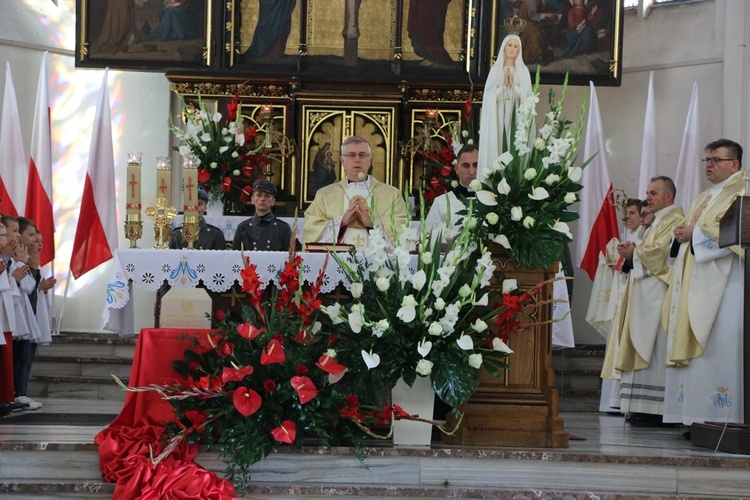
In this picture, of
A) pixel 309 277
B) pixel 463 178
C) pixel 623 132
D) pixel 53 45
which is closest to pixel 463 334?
pixel 309 277

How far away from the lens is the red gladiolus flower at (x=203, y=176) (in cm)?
984

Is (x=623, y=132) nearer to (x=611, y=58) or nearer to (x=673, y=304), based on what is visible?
(x=611, y=58)

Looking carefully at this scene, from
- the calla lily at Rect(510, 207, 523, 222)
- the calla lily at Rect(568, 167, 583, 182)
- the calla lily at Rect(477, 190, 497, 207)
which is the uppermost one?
the calla lily at Rect(568, 167, 583, 182)

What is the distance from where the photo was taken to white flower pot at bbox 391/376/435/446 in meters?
5.99

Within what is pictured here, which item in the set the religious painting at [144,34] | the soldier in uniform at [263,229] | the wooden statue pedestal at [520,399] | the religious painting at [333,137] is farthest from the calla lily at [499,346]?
the religious painting at [144,34]

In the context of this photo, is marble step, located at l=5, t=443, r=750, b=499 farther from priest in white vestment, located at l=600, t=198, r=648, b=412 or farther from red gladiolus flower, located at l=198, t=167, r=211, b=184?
red gladiolus flower, located at l=198, t=167, r=211, b=184

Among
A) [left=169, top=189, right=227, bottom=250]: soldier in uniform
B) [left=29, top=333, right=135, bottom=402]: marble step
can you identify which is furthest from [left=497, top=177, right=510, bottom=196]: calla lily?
[left=29, top=333, right=135, bottom=402]: marble step

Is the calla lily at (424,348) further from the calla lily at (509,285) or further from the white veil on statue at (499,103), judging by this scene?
the white veil on statue at (499,103)

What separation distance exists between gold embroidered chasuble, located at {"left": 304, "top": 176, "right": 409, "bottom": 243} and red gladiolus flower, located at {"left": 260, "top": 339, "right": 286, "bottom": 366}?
2.20 meters

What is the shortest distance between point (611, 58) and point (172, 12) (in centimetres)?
436

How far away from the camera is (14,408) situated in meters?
7.78

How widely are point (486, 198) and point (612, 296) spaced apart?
427 centimetres

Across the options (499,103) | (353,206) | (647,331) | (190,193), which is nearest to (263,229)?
(190,193)

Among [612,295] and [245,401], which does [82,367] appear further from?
[612,295]
